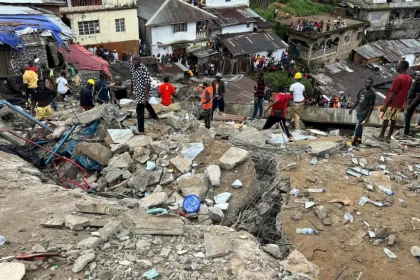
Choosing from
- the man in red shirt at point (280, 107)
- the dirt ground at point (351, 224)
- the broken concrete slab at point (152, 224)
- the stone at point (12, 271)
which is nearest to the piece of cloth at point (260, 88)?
the man in red shirt at point (280, 107)

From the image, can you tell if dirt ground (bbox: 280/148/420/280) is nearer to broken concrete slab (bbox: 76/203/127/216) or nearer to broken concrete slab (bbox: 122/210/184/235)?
broken concrete slab (bbox: 122/210/184/235)

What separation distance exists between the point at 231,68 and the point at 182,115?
17.9 metres

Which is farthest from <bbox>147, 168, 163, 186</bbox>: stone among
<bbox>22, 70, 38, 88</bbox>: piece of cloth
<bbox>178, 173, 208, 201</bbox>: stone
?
<bbox>22, 70, 38, 88</bbox>: piece of cloth

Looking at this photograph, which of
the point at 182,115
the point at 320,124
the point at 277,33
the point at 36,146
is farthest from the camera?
the point at 277,33

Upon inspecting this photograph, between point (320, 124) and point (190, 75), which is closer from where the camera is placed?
point (320, 124)

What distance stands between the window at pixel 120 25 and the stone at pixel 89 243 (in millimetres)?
22630

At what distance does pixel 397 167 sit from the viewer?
7.67m

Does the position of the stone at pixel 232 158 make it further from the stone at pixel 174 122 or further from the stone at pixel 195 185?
the stone at pixel 174 122

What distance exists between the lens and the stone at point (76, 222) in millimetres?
4766

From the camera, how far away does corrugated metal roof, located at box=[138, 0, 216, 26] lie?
2519cm

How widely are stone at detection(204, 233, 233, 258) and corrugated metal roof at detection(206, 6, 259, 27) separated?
2537cm

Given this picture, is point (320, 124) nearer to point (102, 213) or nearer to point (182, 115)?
point (182, 115)

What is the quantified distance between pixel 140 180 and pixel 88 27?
19991mm

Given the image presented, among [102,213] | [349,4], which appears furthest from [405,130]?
[349,4]
